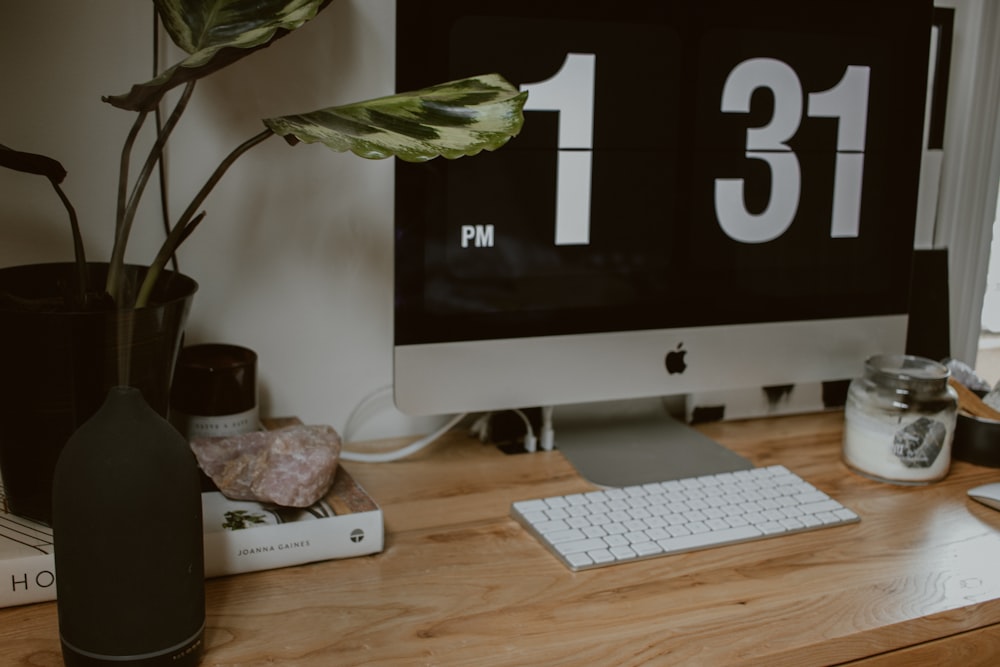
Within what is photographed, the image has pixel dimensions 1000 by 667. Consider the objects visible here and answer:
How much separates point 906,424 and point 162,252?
2.69 ft

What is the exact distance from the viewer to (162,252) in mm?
859

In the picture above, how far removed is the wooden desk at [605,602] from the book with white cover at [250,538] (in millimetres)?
13

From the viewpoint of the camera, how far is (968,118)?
1483mm

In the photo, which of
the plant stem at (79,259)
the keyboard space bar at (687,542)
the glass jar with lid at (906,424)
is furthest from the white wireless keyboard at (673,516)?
the plant stem at (79,259)

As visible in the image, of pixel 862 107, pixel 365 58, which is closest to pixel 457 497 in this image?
pixel 365 58

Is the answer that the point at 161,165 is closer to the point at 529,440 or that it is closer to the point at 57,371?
the point at 57,371

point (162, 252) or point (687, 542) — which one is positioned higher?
point (162, 252)

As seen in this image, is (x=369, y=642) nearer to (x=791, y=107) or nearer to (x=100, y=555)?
(x=100, y=555)

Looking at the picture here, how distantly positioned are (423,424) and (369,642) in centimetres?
52

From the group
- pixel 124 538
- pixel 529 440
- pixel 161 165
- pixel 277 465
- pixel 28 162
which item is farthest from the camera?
pixel 529 440

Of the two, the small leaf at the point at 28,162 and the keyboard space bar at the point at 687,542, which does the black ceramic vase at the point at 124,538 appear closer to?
the small leaf at the point at 28,162

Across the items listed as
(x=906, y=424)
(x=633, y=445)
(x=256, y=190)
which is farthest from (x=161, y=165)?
(x=906, y=424)

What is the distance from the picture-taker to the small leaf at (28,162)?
2.50 feet

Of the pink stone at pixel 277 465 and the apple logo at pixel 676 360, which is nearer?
the pink stone at pixel 277 465
